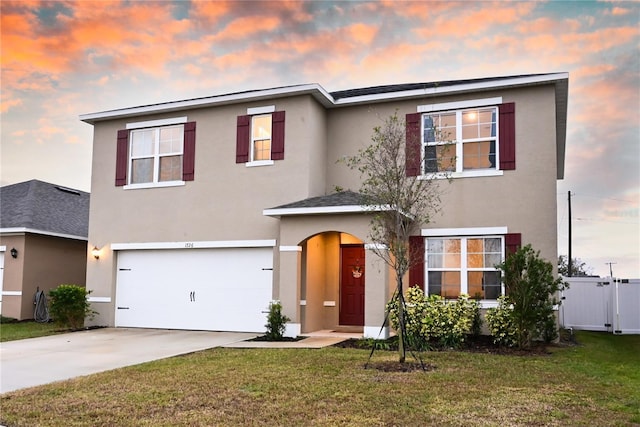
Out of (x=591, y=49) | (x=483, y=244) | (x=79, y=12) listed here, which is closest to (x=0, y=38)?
(x=79, y=12)

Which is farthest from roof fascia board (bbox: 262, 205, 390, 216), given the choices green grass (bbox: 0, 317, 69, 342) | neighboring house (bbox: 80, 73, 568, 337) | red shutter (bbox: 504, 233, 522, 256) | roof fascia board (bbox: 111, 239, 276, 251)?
green grass (bbox: 0, 317, 69, 342)

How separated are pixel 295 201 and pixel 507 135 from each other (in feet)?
17.4

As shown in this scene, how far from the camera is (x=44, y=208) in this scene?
69.3 ft

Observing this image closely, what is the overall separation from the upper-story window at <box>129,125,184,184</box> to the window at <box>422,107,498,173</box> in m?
6.87

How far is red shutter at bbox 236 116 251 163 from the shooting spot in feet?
51.9

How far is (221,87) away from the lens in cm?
2114

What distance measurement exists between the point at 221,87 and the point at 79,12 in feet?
21.8

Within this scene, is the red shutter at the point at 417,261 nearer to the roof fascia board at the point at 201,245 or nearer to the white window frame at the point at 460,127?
the white window frame at the point at 460,127

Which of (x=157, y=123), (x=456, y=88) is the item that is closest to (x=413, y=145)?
(x=456, y=88)

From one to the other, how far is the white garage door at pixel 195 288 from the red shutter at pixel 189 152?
6.90 ft

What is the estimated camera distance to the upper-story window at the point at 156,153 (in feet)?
54.3

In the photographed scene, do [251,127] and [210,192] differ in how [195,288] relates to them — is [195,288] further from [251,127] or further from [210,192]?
[251,127]

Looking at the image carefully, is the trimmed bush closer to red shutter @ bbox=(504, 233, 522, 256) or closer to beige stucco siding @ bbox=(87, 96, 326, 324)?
red shutter @ bbox=(504, 233, 522, 256)

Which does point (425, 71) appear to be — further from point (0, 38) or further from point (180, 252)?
point (0, 38)
